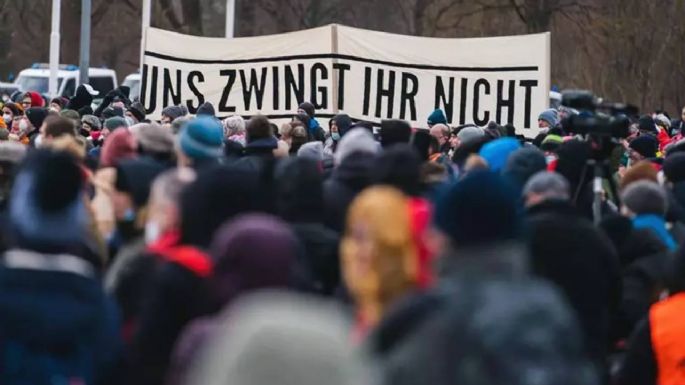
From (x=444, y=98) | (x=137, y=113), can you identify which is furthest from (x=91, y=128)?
(x=444, y=98)

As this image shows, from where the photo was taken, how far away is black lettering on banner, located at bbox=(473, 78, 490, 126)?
733 inches

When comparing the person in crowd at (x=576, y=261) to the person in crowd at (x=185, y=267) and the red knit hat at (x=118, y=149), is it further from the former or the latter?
the red knit hat at (x=118, y=149)

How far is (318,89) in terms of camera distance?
61.9 feet

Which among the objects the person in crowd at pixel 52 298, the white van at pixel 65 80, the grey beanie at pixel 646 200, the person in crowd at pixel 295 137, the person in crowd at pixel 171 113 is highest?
the white van at pixel 65 80

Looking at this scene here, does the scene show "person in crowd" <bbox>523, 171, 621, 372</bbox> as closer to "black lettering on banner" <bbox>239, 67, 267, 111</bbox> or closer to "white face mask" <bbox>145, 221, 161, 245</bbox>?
"white face mask" <bbox>145, 221, 161, 245</bbox>

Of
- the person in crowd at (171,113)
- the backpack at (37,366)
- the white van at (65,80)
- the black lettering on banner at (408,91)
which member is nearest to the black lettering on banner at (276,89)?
the black lettering on banner at (408,91)

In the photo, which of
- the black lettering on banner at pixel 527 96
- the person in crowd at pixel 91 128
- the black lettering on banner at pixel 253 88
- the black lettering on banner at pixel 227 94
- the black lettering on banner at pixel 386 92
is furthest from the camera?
the black lettering on banner at pixel 227 94

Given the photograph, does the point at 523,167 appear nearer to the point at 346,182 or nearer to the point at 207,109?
the point at 346,182

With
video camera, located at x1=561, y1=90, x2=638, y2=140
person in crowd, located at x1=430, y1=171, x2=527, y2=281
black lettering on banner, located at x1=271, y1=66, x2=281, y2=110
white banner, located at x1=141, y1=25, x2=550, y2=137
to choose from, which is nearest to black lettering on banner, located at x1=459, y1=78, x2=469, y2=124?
white banner, located at x1=141, y1=25, x2=550, y2=137

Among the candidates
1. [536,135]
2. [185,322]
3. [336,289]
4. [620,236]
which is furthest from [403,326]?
[536,135]

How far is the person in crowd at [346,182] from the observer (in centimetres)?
846

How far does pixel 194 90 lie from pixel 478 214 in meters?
14.4

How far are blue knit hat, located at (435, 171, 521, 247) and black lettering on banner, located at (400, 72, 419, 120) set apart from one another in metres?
13.7

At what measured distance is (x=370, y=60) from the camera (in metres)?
19.0
